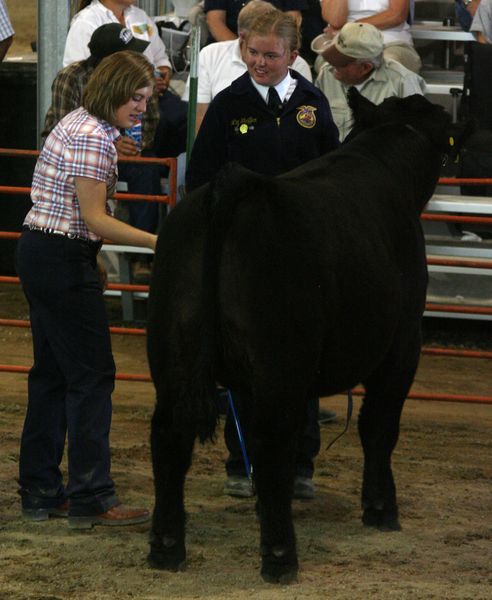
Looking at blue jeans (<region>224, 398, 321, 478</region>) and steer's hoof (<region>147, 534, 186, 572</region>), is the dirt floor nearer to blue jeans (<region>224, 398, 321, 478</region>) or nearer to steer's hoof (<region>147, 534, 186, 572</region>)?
steer's hoof (<region>147, 534, 186, 572</region>)

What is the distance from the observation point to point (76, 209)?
185 inches

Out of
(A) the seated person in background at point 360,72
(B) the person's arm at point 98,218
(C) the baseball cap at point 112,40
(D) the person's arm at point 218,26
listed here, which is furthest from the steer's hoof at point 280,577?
(D) the person's arm at point 218,26

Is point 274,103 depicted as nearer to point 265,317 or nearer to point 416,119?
point 416,119

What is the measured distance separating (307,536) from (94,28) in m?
4.54

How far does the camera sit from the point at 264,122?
17.6 ft

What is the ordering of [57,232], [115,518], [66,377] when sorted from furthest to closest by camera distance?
[115,518], [66,377], [57,232]

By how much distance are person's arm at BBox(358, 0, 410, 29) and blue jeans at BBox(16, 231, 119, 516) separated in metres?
4.91

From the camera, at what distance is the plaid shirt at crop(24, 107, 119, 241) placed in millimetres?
4598

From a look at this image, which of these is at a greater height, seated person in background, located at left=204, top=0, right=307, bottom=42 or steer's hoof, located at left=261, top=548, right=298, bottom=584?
seated person in background, located at left=204, top=0, right=307, bottom=42

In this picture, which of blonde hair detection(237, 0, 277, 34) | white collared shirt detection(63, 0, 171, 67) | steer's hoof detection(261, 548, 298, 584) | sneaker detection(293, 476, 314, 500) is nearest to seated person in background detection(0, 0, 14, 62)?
white collared shirt detection(63, 0, 171, 67)

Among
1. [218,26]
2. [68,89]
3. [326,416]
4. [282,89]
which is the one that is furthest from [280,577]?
[218,26]

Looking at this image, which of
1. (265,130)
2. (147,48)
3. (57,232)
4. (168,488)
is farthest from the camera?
→ (147,48)

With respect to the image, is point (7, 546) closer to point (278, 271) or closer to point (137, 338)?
point (278, 271)

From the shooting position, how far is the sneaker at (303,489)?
213 inches
